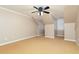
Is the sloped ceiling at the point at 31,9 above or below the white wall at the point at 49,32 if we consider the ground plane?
above

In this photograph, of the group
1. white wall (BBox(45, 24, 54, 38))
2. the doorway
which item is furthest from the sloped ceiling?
white wall (BBox(45, 24, 54, 38))

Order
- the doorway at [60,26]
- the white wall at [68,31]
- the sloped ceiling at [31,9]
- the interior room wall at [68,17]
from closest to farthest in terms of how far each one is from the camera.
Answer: the sloped ceiling at [31,9]
the interior room wall at [68,17]
the doorway at [60,26]
the white wall at [68,31]

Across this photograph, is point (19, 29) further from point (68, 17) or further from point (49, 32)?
point (68, 17)

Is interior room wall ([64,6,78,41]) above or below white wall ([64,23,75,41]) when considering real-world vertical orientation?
above

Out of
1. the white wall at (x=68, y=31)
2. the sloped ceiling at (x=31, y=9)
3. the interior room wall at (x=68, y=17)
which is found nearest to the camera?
the sloped ceiling at (x=31, y=9)

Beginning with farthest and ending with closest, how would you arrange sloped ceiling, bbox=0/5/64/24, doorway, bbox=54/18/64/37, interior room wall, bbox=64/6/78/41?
doorway, bbox=54/18/64/37, interior room wall, bbox=64/6/78/41, sloped ceiling, bbox=0/5/64/24

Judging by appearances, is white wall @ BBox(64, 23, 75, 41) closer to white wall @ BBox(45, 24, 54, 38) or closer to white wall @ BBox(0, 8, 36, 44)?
white wall @ BBox(45, 24, 54, 38)

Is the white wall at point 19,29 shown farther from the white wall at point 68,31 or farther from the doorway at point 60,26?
the white wall at point 68,31

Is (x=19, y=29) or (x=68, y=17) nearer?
(x=68, y=17)

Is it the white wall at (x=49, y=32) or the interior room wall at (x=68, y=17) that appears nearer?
the interior room wall at (x=68, y=17)

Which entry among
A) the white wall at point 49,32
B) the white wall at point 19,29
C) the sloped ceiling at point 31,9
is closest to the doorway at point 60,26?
the sloped ceiling at point 31,9

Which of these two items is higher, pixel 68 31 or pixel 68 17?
pixel 68 17

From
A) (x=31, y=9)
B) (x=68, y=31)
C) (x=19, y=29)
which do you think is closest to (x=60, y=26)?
(x=68, y=31)
